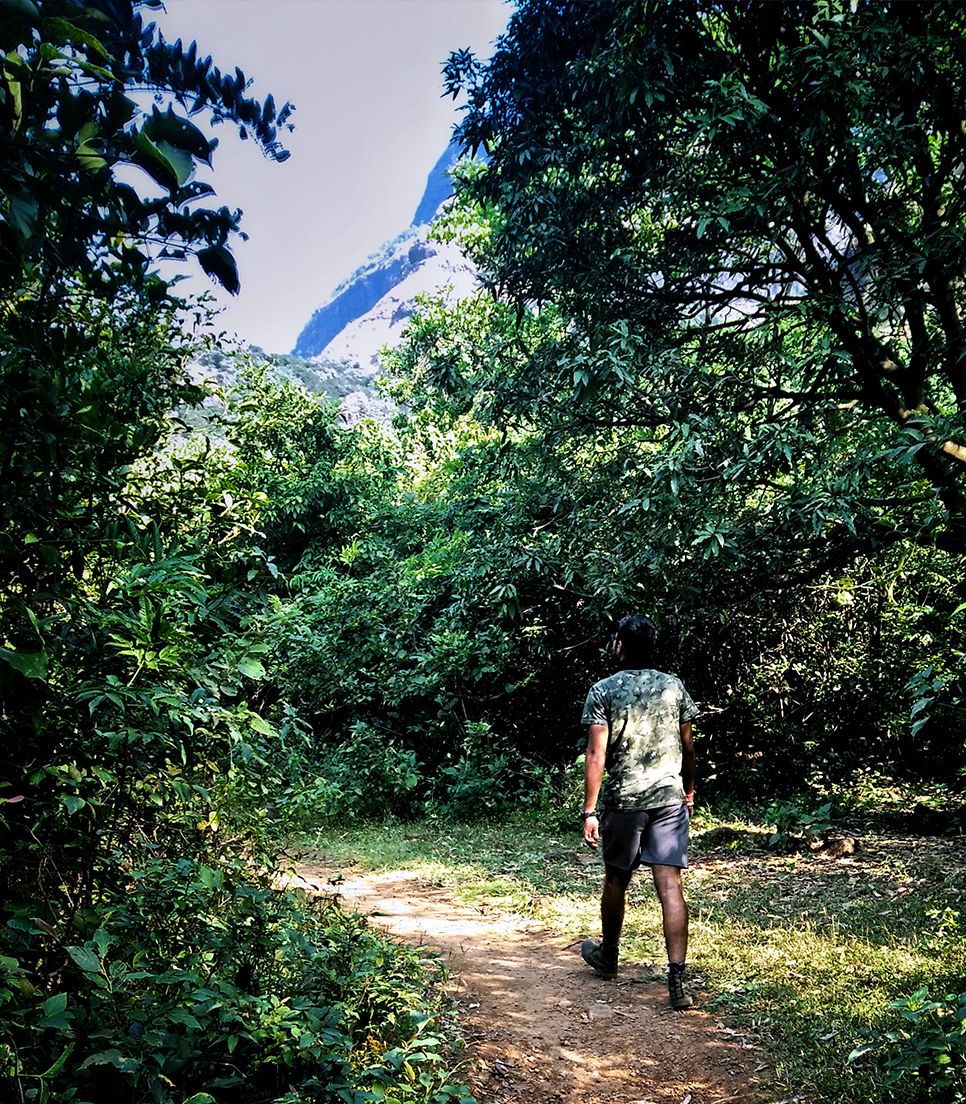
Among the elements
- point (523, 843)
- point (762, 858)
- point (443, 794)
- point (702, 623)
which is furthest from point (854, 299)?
point (443, 794)

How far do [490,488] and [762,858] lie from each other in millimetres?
5712

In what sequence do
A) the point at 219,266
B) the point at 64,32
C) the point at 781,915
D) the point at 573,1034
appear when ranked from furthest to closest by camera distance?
the point at 781,915 < the point at 573,1034 < the point at 219,266 < the point at 64,32

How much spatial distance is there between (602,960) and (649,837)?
2.57ft

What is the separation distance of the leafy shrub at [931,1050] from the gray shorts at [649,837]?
113 centimetres

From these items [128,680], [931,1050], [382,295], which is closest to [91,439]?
[128,680]

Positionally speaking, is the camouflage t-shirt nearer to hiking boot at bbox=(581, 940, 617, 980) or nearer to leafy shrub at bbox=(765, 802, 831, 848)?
hiking boot at bbox=(581, 940, 617, 980)

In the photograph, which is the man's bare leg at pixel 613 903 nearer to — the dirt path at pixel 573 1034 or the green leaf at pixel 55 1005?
the dirt path at pixel 573 1034

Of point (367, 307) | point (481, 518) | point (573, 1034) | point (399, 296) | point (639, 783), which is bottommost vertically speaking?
point (573, 1034)

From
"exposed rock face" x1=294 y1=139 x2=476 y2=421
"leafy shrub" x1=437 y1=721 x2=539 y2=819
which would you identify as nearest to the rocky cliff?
"exposed rock face" x1=294 y1=139 x2=476 y2=421

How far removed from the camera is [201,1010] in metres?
2.59

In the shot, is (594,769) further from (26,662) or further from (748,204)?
(748,204)

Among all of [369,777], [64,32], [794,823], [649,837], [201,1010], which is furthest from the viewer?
[369,777]

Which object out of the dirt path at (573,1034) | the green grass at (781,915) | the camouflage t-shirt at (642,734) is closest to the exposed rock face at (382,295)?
the camouflage t-shirt at (642,734)

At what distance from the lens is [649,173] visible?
20.6 ft
